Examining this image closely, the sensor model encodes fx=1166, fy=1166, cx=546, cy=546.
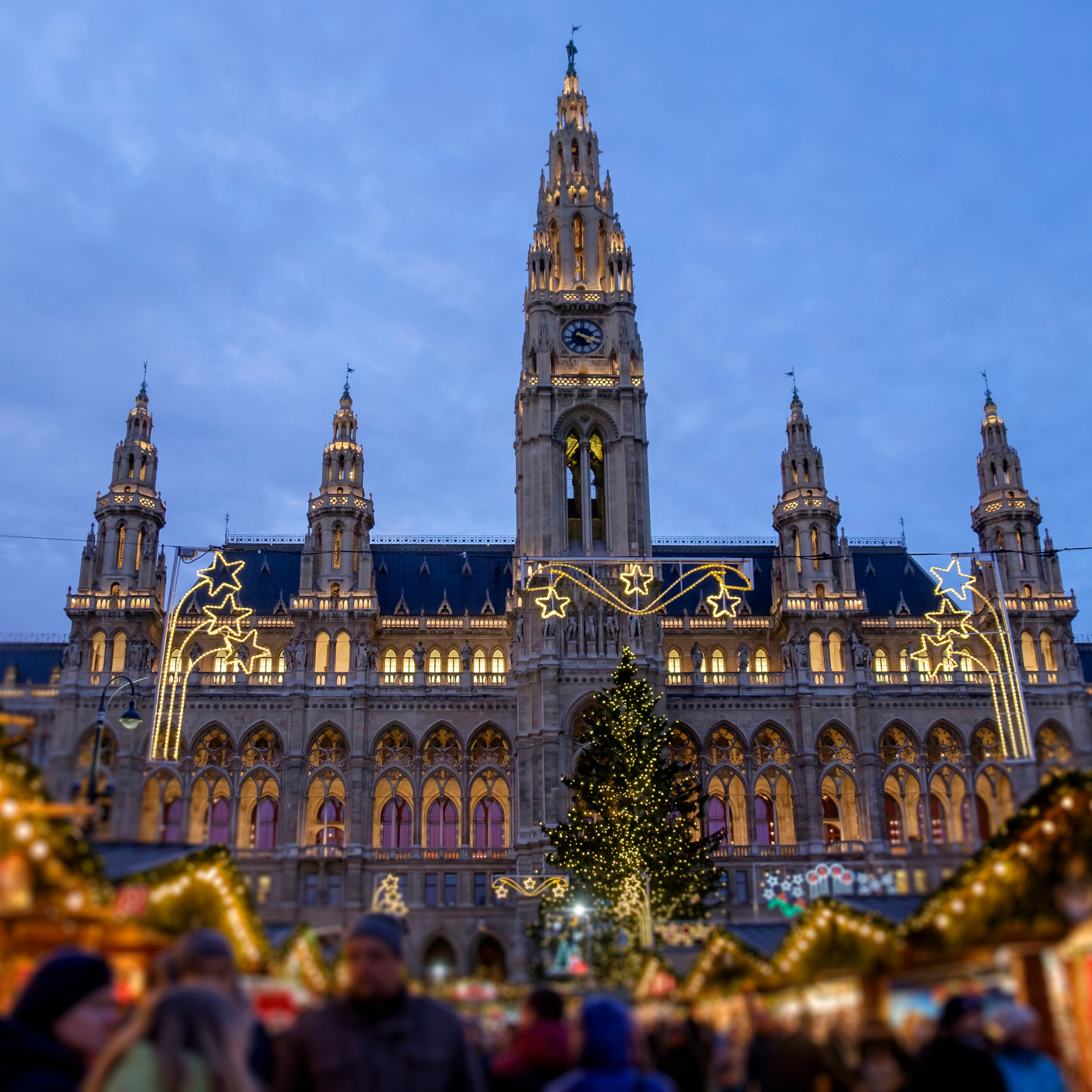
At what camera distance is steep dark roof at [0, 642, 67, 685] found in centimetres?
1764

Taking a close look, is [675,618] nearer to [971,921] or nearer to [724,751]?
[724,751]

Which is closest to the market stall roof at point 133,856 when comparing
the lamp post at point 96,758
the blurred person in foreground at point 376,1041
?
the lamp post at point 96,758

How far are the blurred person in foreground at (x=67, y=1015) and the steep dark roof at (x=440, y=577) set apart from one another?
60.5 metres

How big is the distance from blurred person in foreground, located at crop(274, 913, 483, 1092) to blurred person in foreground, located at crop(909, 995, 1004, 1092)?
10.3 feet

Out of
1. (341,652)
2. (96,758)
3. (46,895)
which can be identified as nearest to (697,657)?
(341,652)

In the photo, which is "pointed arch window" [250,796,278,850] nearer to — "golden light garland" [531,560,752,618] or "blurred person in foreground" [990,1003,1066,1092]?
"golden light garland" [531,560,752,618]

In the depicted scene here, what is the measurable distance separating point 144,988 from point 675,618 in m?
58.1

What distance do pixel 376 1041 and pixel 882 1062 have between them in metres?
5.40

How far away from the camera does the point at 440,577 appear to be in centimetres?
7062

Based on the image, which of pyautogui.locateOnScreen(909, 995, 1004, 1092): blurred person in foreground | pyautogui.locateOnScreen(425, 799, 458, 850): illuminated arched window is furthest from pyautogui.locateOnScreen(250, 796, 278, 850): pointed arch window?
pyautogui.locateOnScreen(909, 995, 1004, 1092): blurred person in foreground

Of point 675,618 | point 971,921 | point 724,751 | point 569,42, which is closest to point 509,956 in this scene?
point 724,751

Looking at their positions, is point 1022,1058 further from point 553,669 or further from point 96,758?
point 553,669

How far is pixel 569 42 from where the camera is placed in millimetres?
78625

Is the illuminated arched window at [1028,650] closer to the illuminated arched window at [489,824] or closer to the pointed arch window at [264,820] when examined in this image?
the illuminated arched window at [489,824]
